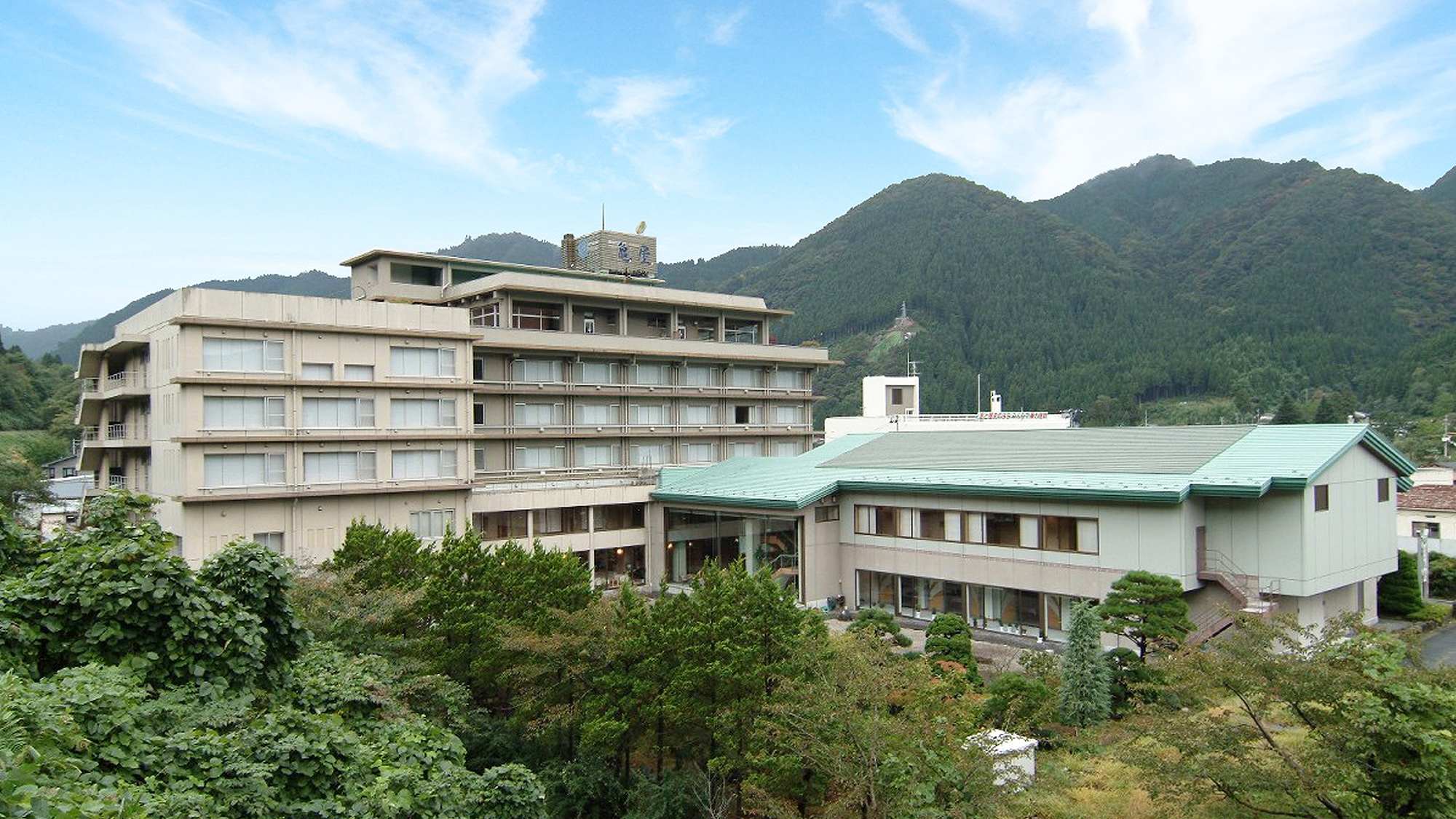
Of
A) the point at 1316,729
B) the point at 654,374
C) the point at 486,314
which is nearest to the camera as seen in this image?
the point at 1316,729

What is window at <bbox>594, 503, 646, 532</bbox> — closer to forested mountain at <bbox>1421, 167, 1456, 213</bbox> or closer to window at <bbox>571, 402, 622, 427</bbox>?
window at <bbox>571, 402, 622, 427</bbox>

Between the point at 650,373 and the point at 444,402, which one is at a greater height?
the point at 650,373

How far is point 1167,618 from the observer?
26859 mm

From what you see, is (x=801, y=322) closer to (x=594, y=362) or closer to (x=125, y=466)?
(x=594, y=362)

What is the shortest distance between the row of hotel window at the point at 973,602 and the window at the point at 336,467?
882 inches

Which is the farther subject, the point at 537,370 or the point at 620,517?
the point at 620,517

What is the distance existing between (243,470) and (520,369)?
14.6 m

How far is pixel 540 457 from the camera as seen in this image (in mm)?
46125

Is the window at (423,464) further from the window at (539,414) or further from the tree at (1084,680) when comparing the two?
the tree at (1084,680)

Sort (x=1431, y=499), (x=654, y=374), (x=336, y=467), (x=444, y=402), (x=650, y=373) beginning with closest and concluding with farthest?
(x=336, y=467) → (x=444, y=402) → (x=1431, y=499) → (x=650, y=373) → (x=654, y=374)

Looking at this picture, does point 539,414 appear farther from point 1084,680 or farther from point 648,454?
point 1084,680

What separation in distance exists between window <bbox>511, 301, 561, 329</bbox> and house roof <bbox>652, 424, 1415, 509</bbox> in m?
10.7

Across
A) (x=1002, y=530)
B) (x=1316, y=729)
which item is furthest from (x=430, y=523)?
(x=1316, y=729)

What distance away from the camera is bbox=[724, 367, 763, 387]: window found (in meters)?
53.8
